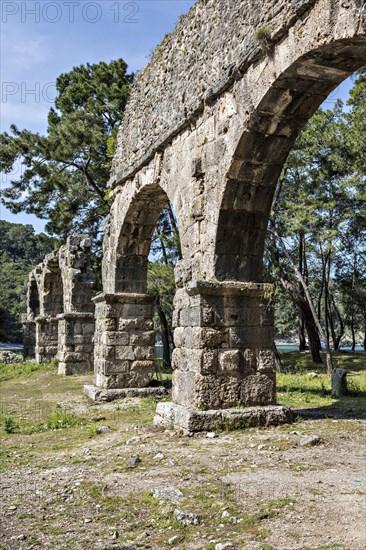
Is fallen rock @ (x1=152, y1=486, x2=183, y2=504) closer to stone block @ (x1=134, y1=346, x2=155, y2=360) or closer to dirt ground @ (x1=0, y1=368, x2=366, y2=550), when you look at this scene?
dirt ground @ (x1=0, y1=368, x2=366, y2=550)

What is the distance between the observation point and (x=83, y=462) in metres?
5.75

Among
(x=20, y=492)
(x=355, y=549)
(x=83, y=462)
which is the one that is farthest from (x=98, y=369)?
(x=355, y=549)

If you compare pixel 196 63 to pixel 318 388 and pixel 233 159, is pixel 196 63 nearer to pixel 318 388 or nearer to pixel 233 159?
pixel 233 159

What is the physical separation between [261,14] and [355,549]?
5456 mm

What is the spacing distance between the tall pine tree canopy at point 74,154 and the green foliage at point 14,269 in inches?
493

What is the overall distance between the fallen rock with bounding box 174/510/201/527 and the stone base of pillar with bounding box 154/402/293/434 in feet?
7.95

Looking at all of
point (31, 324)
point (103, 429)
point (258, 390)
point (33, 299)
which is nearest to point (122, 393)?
point (103, 429)

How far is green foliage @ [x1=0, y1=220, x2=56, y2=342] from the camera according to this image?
42219mm

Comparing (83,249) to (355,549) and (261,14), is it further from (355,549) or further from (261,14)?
(355,549)

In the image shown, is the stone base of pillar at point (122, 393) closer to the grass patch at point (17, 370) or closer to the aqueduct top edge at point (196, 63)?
the aqueduct top edge at point (196, 63)

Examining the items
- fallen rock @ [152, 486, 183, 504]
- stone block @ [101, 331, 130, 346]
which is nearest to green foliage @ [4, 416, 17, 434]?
stone block @ [101, 331, 130, 346]

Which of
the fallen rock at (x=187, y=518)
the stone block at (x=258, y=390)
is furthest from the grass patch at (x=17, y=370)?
the fallen rock at (x=187, y=518)

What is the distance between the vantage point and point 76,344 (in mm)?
15945

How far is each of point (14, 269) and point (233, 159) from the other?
4877cm
